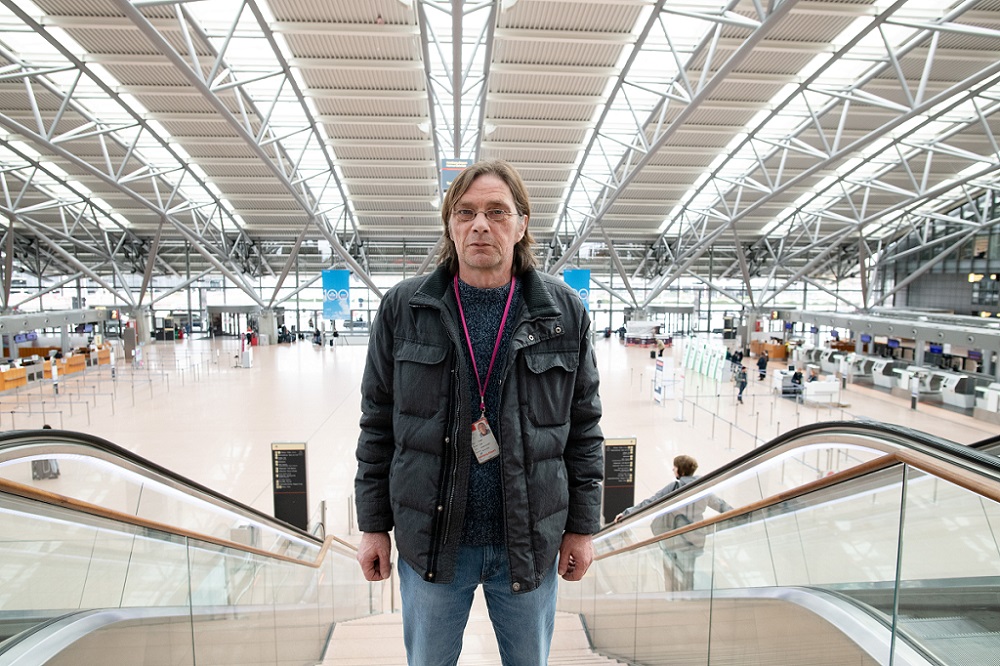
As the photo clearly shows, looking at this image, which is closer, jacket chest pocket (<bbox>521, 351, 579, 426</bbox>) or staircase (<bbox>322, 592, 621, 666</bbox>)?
jacket chest pocket (<bbox>521, 351, 579, 426</bbox>)

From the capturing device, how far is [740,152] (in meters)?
26.2

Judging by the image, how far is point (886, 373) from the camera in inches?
987

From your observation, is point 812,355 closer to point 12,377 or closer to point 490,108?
point 490,108

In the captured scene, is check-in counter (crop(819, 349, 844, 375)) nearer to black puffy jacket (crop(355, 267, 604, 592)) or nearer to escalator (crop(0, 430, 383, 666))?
escalator (crop(0, 430, 383, 666))

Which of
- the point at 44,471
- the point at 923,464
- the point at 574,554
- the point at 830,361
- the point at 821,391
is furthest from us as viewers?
the point at 830,361

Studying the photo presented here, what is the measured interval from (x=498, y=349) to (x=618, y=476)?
871 cm

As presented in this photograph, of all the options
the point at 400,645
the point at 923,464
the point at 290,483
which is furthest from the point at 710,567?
the point at 290,483

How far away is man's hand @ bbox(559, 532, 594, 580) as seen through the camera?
7.49ft

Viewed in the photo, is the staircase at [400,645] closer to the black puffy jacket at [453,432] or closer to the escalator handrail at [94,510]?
the escalator handrail at [94,510]

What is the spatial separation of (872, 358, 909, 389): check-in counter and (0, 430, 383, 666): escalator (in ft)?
89.8

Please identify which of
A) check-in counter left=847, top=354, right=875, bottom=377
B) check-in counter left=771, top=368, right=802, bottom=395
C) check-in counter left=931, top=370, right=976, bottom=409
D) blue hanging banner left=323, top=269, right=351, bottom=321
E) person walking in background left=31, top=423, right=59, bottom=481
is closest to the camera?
person walking in background left=31, top=423, right=59, bottom=481

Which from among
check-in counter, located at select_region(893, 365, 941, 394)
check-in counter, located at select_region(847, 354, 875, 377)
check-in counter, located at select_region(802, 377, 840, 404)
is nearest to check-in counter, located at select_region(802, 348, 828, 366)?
check-in counter, located at select_region(847, 354, 875, 377)

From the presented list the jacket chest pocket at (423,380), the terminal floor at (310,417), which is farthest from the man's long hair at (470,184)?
the terminal floor at (310,417)

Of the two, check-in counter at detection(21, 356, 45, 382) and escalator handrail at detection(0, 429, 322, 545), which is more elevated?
escalator handrail at detection(0, 429, 322, 545)
